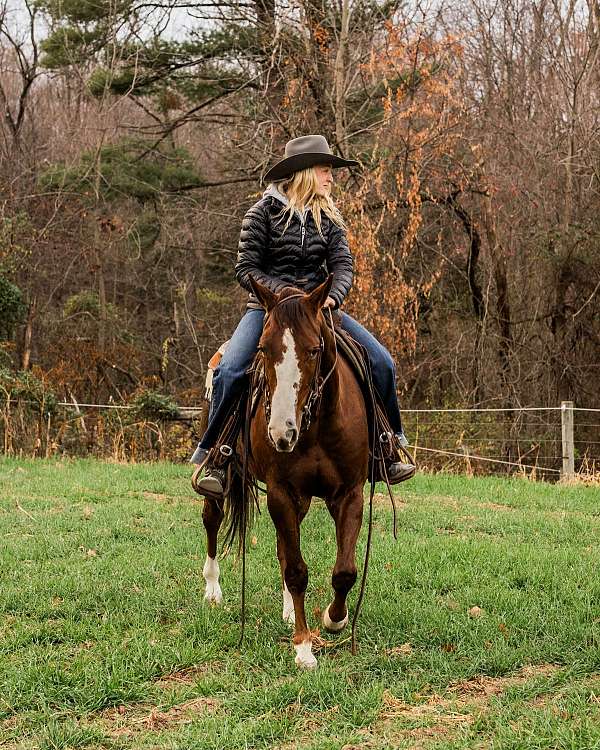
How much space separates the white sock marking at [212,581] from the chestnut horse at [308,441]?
1007mm

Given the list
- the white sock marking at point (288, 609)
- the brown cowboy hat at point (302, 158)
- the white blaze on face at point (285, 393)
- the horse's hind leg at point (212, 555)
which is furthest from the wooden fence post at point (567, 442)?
the white blaze on face at point (285, 393)

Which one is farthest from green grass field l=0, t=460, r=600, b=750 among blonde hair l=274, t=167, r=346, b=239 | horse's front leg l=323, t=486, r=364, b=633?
blonde hair l=274, t=167, r=346, b=239

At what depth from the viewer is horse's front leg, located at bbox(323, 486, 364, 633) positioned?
485cm

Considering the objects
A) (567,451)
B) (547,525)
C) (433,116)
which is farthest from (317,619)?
(433,116)

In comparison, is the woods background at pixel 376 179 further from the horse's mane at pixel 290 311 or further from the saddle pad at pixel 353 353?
the horse's mane at pixel 290 311

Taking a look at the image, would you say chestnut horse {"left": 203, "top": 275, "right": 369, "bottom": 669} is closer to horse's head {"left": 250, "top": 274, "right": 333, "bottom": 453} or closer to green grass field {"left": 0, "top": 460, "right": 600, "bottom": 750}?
horse's head {"left": 250, "top": 274, "right": 333, "bottom": 453}

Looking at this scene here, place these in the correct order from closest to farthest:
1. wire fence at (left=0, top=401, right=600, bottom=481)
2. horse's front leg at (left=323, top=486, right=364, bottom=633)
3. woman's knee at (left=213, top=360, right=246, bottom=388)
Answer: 1. horse's front leg at (left=323, top=486, right=364, bottom=633)
2. woman's knee at (left=213, top=360, right=246, bottom=388)
3. wire fence at (left=0, top=401, right=600, bottom=481)

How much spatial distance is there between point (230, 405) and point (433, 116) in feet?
40.6

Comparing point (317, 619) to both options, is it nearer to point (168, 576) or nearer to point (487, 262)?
point (168, 576)

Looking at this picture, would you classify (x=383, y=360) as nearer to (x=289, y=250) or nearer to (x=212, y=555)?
(x=289, y=250)

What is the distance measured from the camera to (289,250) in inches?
218

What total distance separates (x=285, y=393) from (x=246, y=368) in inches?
50.4

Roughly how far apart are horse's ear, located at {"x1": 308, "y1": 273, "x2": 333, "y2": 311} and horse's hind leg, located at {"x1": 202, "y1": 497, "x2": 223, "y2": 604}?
2.28m

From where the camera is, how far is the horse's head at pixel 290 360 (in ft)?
13.7
